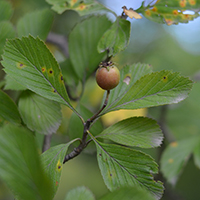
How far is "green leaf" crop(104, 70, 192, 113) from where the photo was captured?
386mm

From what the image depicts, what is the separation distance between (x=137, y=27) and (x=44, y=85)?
1.44 meters

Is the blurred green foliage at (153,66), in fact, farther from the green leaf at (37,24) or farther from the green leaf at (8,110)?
the green leaf at (8,110)

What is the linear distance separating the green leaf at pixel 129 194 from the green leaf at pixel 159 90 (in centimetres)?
14

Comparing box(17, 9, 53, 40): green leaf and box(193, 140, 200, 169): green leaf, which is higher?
box(17, 9, 53, 40): green leaf

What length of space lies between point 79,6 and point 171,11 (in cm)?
20

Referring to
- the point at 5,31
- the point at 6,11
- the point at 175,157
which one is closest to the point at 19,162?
the point at 5,31

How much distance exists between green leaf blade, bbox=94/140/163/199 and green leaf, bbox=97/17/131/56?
190 mm

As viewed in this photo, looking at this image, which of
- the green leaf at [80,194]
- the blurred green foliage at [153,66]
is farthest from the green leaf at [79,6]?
the blurred green foliage at [153,66]

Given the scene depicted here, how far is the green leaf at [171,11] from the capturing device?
1.66 feet

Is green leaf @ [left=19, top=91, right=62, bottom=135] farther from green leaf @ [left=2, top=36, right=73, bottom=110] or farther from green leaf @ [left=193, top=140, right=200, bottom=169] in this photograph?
green leaf @ [left=193, top=140, right=200, bottom=169]

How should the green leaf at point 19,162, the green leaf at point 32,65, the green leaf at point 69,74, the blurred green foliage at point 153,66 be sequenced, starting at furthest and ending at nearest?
the blurred green foliage at point 153,66
the green leaf at point 69,74
the green leaf at point 32,65
the green leaf at point 19,162

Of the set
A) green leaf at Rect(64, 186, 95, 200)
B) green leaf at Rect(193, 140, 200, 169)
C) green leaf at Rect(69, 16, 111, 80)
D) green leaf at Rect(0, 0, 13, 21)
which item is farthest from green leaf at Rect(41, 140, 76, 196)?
green leaf at Rect(193, 140, 200, 169)

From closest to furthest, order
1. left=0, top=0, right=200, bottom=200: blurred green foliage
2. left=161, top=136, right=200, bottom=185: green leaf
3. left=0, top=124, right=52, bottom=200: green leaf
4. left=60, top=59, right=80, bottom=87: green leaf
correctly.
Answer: left=0, top=124, right=52, bottom=200: green leaf < left=60, top=59, right=80, bottom=87: green leaf < left=161, top=136, right=200, bottom=185: green leaf < left=0, top=0, right=200, bottom=200: blurred green foliage

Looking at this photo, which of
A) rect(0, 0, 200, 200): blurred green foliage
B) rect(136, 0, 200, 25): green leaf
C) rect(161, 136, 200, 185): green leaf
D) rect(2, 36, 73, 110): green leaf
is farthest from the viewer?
rect(0, 0, 200, 200): blurred green foliage
